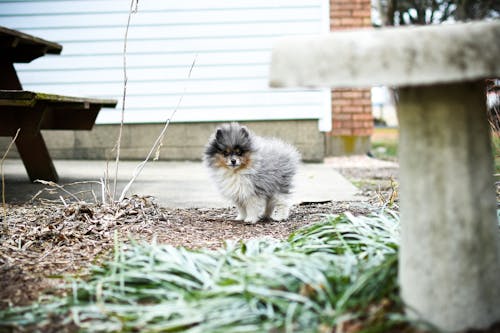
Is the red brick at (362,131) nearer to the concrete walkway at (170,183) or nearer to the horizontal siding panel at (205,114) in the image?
the horizontal siding panel at (205,114)

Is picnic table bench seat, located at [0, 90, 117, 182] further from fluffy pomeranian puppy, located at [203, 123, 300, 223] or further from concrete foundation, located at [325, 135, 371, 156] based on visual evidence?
concrete foundation, located at [325, 135, 371, 156]

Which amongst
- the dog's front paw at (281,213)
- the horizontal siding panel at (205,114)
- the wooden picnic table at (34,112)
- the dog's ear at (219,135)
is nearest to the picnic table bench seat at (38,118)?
the wooden picnic table at (34,112)

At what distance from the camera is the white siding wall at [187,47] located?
8188mm

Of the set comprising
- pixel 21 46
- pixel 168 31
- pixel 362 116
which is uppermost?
pixel 168 31

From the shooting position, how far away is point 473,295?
1727 millimetres

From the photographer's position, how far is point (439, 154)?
5.57 ft

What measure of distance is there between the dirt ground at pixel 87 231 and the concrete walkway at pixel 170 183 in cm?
35

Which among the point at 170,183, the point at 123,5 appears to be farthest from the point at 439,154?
the point at 123,5

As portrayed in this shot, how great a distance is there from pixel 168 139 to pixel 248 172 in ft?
14.5

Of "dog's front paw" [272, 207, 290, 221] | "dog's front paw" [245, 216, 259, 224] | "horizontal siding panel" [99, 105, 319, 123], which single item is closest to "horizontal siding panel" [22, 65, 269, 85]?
"horizontal siding panel" [99, 105, 319, 123]

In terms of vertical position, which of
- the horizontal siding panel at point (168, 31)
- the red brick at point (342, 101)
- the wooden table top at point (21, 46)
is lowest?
the red brick at point (342, 101)

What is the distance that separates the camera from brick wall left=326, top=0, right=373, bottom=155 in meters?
9.14

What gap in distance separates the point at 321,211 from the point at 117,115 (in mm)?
4974

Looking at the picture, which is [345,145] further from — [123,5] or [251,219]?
[251,219]
